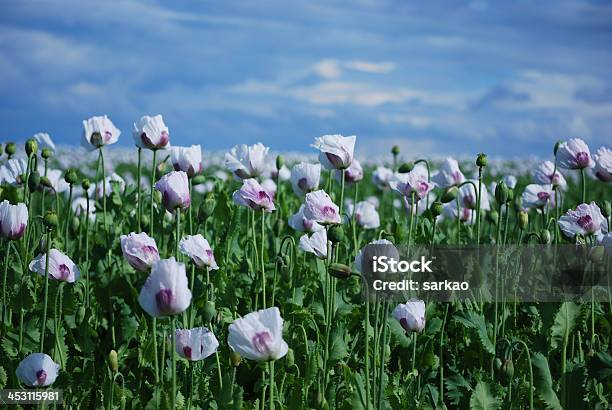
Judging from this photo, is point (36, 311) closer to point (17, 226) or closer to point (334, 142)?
point (17, 226)

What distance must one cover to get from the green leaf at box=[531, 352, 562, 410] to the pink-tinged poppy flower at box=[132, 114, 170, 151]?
5.68 ft

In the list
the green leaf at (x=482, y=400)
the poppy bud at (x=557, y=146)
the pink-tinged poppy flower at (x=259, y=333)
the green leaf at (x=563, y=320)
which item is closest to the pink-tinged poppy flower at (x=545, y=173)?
the poppy bud at (x=557, y=146)

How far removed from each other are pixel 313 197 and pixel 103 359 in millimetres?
1292

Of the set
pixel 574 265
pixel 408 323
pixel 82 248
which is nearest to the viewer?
pixel 408 323

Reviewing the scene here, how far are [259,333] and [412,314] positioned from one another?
0.84 meters

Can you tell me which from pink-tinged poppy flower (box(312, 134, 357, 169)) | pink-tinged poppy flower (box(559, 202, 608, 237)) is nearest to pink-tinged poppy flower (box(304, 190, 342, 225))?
pink-tinged poppy flower (box(312, 134, 357, 169))

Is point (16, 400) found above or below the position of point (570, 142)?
below

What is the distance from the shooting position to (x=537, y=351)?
2736 millimetres

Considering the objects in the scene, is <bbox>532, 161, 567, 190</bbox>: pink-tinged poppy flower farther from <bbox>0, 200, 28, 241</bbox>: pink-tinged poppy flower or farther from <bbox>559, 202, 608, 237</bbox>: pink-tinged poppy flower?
<bbox>0, 200, 28, 241</bbox>: pink-tinged poppy flower

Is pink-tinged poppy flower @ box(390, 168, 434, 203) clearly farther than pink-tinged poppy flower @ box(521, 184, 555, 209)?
No

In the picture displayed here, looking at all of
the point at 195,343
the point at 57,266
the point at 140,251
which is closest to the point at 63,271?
the point at 57,266

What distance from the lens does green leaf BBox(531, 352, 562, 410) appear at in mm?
2531

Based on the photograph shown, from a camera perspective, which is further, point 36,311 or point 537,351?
point 36,311

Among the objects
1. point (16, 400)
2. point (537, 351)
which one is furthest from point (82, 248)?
point (537, 351)
